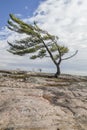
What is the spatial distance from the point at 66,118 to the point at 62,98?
3356 millimetres

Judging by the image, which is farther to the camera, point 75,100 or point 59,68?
point 59,68

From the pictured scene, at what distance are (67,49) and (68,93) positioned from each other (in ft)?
77.6

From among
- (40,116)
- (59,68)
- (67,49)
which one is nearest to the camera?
(40,116)

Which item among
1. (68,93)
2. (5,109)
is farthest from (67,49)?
(5,109)

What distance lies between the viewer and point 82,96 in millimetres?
17312

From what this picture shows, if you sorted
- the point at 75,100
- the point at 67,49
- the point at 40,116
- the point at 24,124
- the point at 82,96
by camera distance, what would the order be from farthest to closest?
1. the point at 67,49
2. the point at 82,96
3. the point at 75,100
4. the point at 40,116
5. the point at 24,124

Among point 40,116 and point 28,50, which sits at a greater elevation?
point 28,50

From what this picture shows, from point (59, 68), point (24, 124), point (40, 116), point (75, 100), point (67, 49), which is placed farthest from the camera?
point (67, 49)

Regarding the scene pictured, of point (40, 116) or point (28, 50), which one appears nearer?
point (40, 116)

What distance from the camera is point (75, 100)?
52.9 ft

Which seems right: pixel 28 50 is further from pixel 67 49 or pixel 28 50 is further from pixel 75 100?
pixel 75 100

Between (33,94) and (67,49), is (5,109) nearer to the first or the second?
(33,94)

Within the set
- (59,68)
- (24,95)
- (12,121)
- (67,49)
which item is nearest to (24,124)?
(12,121)

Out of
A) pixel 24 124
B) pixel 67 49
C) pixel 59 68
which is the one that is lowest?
pixel 24 124
